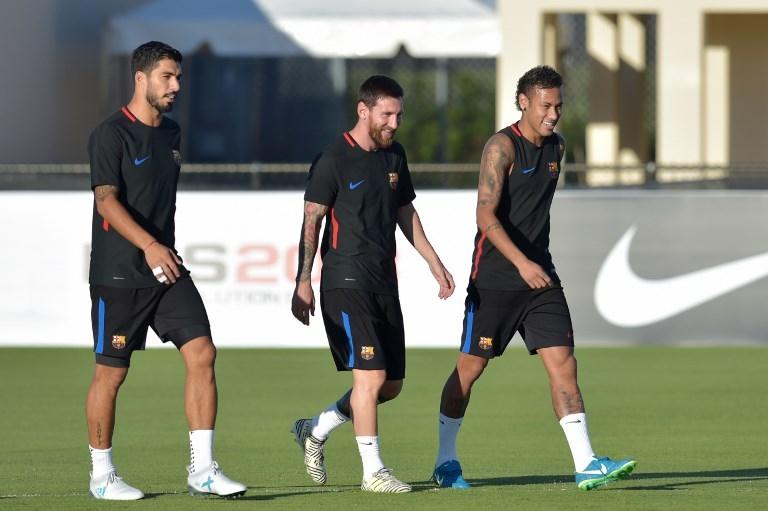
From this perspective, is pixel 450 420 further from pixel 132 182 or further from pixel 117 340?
pixel 132 182

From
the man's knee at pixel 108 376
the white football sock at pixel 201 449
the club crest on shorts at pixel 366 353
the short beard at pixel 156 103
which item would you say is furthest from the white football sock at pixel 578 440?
the short beard at pixel 156 103

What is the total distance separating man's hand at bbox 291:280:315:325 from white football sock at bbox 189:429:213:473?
2.38 ft

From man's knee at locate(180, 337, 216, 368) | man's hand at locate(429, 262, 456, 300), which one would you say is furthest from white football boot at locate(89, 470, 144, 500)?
man's hand at locate(429, 262, 456, 300)

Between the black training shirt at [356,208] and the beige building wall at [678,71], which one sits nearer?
the black training shirt at [356,208]

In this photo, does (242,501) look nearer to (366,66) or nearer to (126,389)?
(126,389)

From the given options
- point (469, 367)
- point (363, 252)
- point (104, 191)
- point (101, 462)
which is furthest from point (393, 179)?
point (101, 462)

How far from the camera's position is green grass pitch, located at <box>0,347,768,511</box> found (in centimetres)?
808

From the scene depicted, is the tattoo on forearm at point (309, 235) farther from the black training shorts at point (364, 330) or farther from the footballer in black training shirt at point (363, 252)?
the black training shorts at point (364, 330)

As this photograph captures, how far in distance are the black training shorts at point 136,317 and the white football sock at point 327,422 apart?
0.97 metres

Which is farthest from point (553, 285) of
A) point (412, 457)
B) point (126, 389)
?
point (126, 389)

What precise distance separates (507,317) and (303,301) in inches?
40.8

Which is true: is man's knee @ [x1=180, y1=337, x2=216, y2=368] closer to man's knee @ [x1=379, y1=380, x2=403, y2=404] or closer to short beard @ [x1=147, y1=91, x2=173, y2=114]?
man's knee @ [x1=379, y1=380, x2=403, y2=404]

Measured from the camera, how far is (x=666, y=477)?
8.90 meters

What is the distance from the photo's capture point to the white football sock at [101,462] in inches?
316
